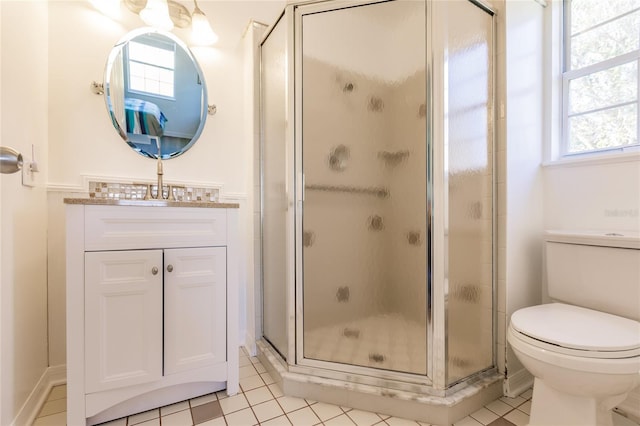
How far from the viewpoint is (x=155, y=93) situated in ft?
5.36

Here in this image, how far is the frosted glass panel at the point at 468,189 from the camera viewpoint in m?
1.23

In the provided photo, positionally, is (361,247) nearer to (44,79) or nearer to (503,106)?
(503,106)

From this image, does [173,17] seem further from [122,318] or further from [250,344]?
[250,344]

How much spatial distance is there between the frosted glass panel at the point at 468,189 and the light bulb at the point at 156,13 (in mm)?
1405

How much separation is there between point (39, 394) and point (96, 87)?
4.84ft

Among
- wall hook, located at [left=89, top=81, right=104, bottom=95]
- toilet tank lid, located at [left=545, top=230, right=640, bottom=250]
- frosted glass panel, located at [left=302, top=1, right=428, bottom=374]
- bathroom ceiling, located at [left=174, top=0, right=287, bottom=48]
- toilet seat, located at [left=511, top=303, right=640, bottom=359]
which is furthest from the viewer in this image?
bathroom ceiling, located at [left=174, top=0, right=287, bottom=48]

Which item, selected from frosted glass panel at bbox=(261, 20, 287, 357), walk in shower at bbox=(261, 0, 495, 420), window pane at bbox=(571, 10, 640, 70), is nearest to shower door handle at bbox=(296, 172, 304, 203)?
walk in shower at bbox=(261, 0, 495, 420)

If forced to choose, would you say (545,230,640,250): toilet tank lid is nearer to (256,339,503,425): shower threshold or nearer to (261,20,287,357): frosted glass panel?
(256,339,503,425): shower threshold

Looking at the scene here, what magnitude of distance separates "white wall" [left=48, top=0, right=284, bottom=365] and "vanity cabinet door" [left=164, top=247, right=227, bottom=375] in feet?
2.13

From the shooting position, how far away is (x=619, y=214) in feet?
4.28

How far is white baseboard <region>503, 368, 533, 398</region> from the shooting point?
4.45 ft

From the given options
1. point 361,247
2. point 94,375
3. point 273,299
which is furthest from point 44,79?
point 361,247

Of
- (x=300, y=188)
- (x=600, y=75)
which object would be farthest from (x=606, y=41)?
(x=300, y=188)

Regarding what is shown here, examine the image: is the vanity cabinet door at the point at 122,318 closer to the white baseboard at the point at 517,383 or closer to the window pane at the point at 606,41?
the white baseboard at the point at 517,383
